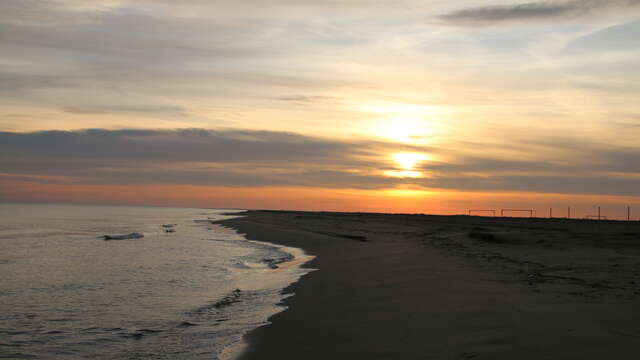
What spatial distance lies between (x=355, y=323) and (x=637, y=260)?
16.1 meters

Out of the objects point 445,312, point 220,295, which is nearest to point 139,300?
point 220,295

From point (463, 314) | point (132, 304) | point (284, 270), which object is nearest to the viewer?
point (463, 314)

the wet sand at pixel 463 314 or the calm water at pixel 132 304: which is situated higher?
the wet sand at pixel 463 314

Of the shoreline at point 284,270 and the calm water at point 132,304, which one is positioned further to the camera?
the calm water at point 132,304

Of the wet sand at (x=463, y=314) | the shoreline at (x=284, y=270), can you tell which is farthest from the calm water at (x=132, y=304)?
the wet sand at (x=463, y=314)

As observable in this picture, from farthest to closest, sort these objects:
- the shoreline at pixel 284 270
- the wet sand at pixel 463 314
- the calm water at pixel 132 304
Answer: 1. the calm water at pixel 132 304
2. the shoreline at pixel 284 270
3. the wet sand at pixel 463 314

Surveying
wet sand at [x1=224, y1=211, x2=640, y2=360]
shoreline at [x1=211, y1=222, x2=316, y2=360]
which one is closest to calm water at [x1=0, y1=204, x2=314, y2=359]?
shoreline at [x1=211, y1=222, x2=316, y2=360]

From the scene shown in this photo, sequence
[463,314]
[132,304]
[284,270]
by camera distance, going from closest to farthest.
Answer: [463,314] → [132,304] → [284,270]

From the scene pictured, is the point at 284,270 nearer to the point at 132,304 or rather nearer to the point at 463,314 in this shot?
the point at 132,304

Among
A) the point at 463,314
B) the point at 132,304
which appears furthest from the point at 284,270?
the point at 463,314

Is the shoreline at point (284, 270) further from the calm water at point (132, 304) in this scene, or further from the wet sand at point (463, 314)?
the wet sand at point (463, 314)

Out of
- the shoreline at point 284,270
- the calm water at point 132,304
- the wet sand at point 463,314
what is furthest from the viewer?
the calm water at point 132,304

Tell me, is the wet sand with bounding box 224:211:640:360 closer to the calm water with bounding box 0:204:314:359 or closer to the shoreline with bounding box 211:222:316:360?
the shoreline with bounding box 211:222:316:360

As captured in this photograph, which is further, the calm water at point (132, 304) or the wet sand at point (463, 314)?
the calm water at point (132, 304)
